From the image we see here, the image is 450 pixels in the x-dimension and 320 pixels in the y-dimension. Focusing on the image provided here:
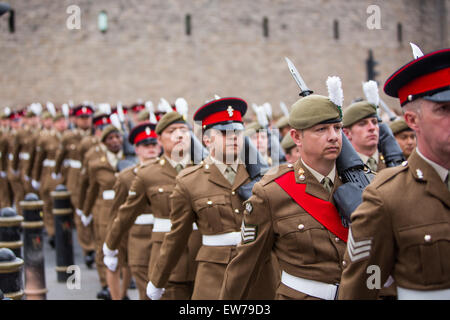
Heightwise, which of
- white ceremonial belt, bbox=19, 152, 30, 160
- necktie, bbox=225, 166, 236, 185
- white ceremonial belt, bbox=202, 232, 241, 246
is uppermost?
necktie, bbox=225, 166, 236, 185

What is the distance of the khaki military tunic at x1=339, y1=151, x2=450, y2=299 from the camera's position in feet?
8.44

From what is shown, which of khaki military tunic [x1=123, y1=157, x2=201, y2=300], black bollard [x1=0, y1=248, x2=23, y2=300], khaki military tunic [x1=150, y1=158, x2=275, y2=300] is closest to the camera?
khaki military tunic [x1=150, y1=158, x2=275, y2=300]

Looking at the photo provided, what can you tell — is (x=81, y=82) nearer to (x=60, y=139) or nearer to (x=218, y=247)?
(x=60, y=139)

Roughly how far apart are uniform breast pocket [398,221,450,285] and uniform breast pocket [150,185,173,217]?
12.3ft

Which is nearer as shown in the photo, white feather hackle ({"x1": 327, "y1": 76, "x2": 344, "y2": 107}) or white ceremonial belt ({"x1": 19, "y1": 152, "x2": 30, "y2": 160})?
white feather hackle ({"x1": 327, "y1": 76, "x2": 344, "y2": 107})

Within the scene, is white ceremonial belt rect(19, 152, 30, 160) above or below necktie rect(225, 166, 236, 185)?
below

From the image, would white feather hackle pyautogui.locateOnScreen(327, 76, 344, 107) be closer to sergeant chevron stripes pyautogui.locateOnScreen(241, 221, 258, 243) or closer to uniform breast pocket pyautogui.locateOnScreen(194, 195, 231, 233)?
sergeant chevron stripes pyautogui.locateOnScreen(241, 221, 258, 243)

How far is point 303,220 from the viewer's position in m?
3.65

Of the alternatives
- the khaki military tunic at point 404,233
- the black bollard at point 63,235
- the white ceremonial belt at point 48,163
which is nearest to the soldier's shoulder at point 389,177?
the khaki military tunic at point 404,233

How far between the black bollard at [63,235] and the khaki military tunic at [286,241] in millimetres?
6122

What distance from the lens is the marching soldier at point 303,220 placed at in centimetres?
359

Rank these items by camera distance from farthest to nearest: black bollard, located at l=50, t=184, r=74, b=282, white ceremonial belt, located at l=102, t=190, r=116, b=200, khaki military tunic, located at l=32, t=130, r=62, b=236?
1. khaki military tunic, located at l=32, t=130, r=62, b=236
2. black bollard, located at l=50, t=184, r=74, b=282
3. white ceremonial belt, located at l=102, t=190, r=116, b=200

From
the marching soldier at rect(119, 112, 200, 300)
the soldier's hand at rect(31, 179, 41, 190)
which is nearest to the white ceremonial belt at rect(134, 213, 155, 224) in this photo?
the marching soldier at rect(119, 112, 200, 300)

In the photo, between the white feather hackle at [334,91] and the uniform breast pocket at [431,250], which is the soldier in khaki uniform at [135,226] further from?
the uniform breast pocket at [431,250]
